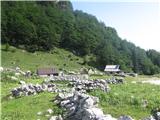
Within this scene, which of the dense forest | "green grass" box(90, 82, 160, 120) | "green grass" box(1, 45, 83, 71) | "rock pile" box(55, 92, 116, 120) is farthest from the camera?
the dense forest

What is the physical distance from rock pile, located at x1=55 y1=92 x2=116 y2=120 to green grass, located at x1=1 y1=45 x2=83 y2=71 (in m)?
74.3

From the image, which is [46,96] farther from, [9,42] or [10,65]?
[9,42]

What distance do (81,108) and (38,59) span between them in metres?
95.2

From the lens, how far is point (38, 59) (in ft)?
404

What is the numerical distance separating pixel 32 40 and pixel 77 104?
115 m

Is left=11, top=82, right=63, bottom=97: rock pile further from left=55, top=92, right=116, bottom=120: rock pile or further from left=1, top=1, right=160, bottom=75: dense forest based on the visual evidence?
left=1, top=1, right=160, bottom=75: dense forest

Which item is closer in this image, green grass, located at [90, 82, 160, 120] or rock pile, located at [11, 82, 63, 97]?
green grass, located at [90, 82, 160, 120]

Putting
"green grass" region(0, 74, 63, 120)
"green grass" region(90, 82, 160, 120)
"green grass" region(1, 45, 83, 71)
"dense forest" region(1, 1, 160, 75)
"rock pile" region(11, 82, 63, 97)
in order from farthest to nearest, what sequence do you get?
"dense forest" region(1, 1, 160, 75) < "green grass" region(1, 45, 83, 71) < "rock pile" region(11, 82, 63, 97) < "green grass" region(90, 82, 160, 120) < "green grass" region(0, 74, 63, 120)

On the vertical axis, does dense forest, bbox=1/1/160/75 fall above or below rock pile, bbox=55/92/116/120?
above

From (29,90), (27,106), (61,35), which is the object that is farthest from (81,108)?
(61,35)

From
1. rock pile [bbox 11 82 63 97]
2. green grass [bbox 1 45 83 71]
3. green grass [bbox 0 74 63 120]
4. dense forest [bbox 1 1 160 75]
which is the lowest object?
green grass [bbox 0 74 63 120]

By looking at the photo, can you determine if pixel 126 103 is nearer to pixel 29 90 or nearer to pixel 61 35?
pixel 29 90

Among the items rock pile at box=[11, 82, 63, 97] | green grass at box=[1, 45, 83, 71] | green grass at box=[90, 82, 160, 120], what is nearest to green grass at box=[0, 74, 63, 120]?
rock pile at box=[11, 82, 63, 97]

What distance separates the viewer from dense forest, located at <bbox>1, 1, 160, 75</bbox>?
14175 centimetres
